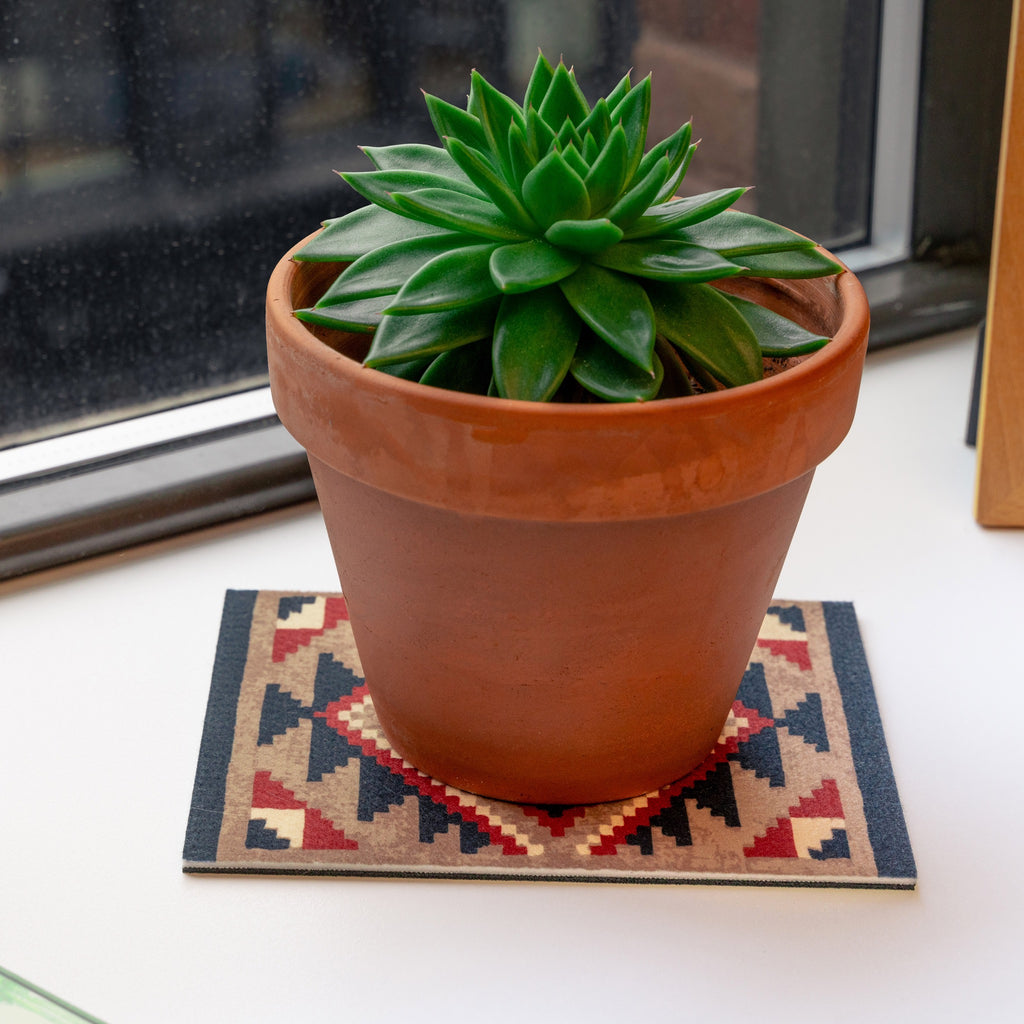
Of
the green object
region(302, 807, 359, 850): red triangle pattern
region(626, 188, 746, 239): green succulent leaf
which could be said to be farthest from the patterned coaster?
region(626, 188, 746, 239): green succulent leaf

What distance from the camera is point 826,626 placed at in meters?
1.12

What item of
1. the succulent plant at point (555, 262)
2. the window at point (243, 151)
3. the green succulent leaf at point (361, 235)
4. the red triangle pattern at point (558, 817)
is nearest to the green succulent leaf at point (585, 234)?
the succulent plant at point (555, 262)

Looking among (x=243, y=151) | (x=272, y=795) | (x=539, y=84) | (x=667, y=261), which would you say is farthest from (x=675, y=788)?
(x=243, y=151)

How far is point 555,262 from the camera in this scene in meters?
0.74

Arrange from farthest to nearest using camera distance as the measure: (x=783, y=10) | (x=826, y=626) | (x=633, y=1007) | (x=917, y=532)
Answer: (x=783, y=10) → (x=917, y=532) → (x=826, y=626) → (x=633, y=1007)

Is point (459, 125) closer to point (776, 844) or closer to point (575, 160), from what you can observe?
point (575, 160)

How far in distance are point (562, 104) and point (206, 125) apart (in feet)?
1.92

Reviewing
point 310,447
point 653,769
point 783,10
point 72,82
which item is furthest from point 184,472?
point 783,10

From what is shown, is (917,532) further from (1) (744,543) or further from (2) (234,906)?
(2) (234,906)

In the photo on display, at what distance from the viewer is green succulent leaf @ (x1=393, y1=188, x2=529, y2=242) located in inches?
29.8

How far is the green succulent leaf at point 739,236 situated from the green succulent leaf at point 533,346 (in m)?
0.11

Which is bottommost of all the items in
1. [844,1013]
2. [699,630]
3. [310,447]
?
[844,1013]

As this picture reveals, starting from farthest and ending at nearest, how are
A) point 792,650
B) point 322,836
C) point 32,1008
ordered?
point 792,650
point 322,836
point 32,1008

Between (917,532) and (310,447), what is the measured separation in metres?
0.68
